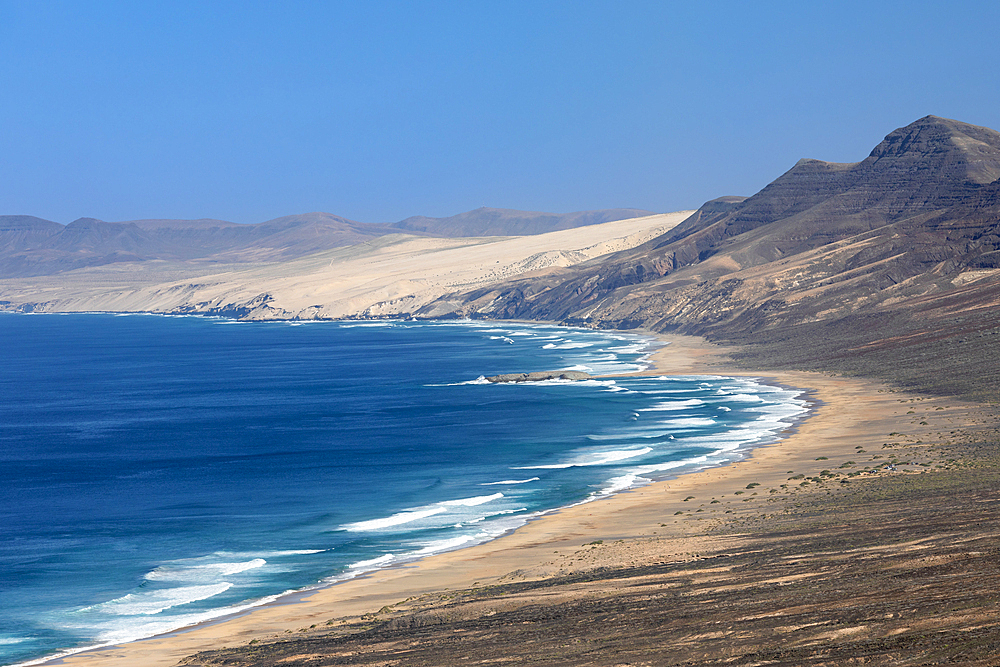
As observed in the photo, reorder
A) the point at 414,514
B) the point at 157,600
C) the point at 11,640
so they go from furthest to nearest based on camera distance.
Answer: the point at 414,514, the point at 157,600, the point at 11,640

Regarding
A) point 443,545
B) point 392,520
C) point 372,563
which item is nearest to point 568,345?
point 392,520

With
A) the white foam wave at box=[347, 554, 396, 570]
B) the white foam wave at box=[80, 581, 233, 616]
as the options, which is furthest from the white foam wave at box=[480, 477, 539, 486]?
the white foam wave at box=[80, 581, 233, 616]

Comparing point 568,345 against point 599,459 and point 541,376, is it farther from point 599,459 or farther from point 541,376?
point 599,459

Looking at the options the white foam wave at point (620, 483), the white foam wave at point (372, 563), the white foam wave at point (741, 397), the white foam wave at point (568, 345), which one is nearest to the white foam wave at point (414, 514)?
the white foam wave at point (372, 563)

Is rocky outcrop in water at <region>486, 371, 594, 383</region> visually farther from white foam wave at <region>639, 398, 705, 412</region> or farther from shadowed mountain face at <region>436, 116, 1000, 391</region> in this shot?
white foam wave at <region>639, 398, 705, 412</region>

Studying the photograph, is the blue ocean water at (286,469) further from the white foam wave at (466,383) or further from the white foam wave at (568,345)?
the white foam wave at (568,345)

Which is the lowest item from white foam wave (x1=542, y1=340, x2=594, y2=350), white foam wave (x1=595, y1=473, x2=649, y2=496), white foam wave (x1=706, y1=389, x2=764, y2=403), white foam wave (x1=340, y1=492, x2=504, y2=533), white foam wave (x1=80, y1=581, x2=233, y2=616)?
white foam wave (x1=595, y1=473, x2=649, y2=496)

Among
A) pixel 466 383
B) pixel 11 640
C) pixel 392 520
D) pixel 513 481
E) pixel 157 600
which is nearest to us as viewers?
pixel 11 640
